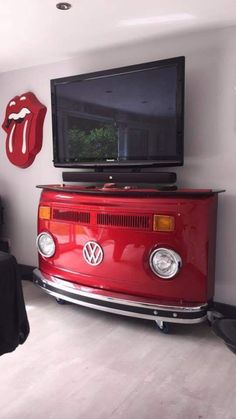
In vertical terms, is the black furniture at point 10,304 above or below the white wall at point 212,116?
below

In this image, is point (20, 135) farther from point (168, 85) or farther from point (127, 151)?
point (168, 85)

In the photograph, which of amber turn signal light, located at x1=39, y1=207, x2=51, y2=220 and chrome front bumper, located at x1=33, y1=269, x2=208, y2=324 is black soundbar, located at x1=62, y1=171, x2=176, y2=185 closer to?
amber turn signal light, located at x1=39, y1=207, x2=51, y2=220

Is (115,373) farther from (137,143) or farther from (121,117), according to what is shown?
(121,117)

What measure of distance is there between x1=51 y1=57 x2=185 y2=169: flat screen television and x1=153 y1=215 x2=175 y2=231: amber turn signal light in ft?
1.48

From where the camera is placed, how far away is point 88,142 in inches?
113

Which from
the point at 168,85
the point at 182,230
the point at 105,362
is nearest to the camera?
the point at 105,362

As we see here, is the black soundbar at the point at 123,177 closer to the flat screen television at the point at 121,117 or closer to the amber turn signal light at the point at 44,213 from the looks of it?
the flat screen television at the point at 121,117

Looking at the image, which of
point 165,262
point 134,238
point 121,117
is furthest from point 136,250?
point 121,117

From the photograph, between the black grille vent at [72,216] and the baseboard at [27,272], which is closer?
the black grille vent at [72,216]

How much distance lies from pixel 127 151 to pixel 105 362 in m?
1.48

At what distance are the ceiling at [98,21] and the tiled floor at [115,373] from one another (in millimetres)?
2095

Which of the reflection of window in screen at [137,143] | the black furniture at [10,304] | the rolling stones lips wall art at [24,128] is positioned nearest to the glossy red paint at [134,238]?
the reflection of window in screen at [137,143]

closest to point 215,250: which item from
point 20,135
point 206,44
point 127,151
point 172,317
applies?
point 172,317

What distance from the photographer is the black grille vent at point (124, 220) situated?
2334mm
